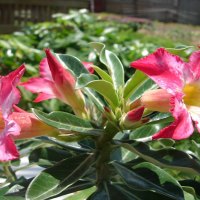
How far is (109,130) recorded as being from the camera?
98cm

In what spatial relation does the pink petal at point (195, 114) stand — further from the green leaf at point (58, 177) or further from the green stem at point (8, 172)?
the green stem at point (8, 172)

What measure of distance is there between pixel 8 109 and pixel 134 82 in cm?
24

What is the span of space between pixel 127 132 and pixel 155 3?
20.6 m

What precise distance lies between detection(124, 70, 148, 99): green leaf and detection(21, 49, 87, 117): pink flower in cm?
9

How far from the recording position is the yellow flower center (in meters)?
0.88

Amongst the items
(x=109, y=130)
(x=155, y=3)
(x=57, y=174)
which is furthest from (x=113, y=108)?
(x=155, y=3)

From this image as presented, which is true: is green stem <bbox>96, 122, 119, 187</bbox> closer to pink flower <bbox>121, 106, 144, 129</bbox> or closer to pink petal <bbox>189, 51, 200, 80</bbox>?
pink flower <bbox>121, 106, 144, 129</bbox>

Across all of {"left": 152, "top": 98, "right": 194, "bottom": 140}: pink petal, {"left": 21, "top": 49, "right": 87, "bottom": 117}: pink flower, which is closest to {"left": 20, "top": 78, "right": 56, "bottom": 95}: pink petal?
{"left": 21, "top": 49, "right": 87, "bottom": 117}: pink flower

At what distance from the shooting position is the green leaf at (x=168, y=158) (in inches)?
35.9

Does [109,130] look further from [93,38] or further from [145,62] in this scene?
[93,38]

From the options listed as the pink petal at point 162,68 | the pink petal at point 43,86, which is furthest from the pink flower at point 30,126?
the pink petal at point 162,68

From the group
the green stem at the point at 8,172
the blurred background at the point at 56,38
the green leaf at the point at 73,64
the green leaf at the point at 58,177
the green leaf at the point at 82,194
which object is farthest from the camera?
the blurred background at the point at 56,38

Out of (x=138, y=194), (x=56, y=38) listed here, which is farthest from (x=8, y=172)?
(x=56, y=38)

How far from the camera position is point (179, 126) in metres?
0.78
